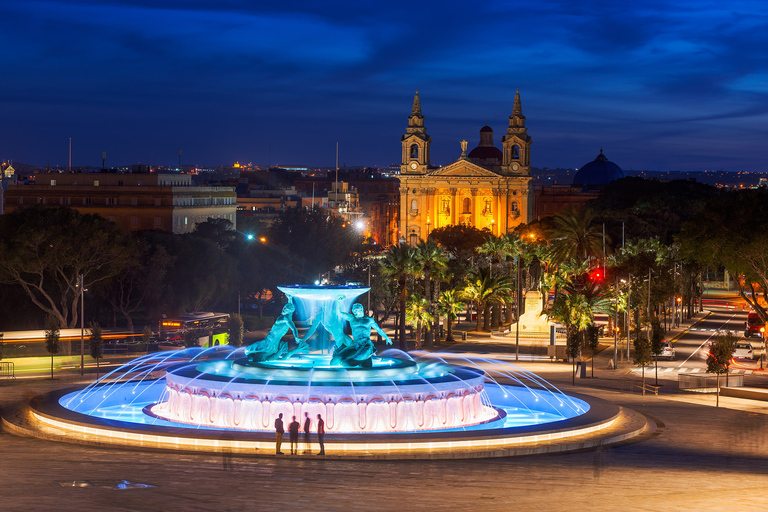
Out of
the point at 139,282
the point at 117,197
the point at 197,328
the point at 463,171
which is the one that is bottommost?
the point at 197,328

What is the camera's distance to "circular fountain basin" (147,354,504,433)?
29.6m

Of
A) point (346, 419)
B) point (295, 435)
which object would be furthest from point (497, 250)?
point (295, 435)

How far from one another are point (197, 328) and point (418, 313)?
16266mm

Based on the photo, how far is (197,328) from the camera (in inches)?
2813

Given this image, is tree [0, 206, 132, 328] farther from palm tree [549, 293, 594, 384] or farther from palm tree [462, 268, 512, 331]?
palm tree [549, 293, 594, 384]

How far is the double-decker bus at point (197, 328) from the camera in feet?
204

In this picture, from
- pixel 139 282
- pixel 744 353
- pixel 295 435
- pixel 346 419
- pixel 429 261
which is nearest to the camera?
pixel 295 435

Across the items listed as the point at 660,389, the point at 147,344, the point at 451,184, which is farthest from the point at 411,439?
the point at 451,184

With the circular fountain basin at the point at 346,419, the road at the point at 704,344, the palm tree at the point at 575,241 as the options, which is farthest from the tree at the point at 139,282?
the circular fountain basin at the point at 346,419

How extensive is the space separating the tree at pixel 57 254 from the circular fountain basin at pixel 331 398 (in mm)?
35331

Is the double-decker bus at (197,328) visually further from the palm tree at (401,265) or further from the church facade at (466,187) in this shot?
the church facade at (466,187)

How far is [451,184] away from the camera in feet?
583

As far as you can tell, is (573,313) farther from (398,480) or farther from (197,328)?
(398,480)

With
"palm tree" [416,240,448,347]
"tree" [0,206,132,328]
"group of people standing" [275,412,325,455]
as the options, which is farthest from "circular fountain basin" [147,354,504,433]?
"tree" [0,206,132,328]
